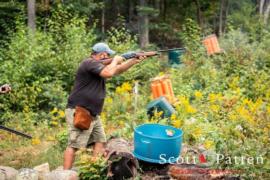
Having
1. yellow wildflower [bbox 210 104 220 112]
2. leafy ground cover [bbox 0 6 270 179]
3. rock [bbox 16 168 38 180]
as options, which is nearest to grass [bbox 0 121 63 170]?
leafy ground cover [bbox 0 6 270 179]

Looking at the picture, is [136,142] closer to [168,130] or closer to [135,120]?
[168,130]

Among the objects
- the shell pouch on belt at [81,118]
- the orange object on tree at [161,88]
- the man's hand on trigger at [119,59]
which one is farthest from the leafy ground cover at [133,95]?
the man's hand on trigger at [119,59]

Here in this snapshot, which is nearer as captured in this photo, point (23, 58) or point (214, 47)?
point (23, 58)

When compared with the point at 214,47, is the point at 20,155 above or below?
below

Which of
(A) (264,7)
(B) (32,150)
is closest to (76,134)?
(B) (32,150)

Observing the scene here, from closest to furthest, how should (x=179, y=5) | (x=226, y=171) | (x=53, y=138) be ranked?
(x=226, y=171), (x=53, y=138), (x=179, y=5)

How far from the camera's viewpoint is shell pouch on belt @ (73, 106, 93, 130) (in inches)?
210

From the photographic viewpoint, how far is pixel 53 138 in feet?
24.5

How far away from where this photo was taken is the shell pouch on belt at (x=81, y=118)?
5.32m

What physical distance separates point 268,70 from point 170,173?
749cm

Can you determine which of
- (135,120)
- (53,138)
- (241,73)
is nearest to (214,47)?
(241,73)

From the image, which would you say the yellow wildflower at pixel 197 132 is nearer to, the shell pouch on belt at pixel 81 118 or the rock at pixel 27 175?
the shell pouch on belt at pixel 81 118

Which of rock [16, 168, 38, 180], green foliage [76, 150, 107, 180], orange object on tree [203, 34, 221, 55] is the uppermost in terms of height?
orange object on tree [203, 34, 221, 55]

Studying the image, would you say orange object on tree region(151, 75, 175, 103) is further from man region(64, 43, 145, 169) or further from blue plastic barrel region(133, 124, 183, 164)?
blue plastic barrel region(133, 124, 183, 164)
